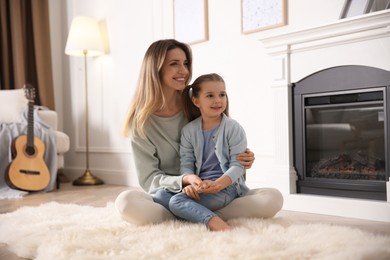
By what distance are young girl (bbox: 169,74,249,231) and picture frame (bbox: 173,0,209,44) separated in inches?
59.0

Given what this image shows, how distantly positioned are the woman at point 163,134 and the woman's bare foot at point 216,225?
20cm

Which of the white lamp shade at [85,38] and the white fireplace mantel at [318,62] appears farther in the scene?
the white lamp shade at [85,38]

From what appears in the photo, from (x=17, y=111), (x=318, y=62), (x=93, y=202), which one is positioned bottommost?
(x=93, y=202)

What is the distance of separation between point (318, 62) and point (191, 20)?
49.0 inches

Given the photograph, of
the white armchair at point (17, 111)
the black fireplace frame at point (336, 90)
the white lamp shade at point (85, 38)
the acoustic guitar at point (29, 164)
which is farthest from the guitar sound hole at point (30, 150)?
the black fireplace frame at point (336, 90)

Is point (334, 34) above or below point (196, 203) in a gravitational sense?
above

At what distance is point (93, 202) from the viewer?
9.25 feet

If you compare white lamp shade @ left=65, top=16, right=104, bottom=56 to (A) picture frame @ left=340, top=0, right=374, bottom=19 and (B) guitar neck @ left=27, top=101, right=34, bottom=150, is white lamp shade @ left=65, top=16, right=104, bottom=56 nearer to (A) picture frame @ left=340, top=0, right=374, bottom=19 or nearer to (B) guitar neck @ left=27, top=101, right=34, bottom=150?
(B) guitar neck @ left=27, top=101, right=34, bottom=150

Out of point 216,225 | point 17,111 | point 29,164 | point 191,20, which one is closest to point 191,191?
point 216,225

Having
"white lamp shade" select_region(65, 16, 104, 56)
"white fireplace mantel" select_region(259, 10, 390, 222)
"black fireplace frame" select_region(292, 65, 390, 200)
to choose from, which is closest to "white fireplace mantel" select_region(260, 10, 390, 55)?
"white fireplace mantel" select_region(259, 10, 390, 222)

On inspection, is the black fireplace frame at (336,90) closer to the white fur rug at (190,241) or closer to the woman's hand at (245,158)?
the white fur rug at (190,241)

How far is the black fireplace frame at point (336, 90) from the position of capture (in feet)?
7.07

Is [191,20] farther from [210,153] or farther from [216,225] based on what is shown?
[216,225]

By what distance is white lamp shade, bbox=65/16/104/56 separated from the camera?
3873 mm
